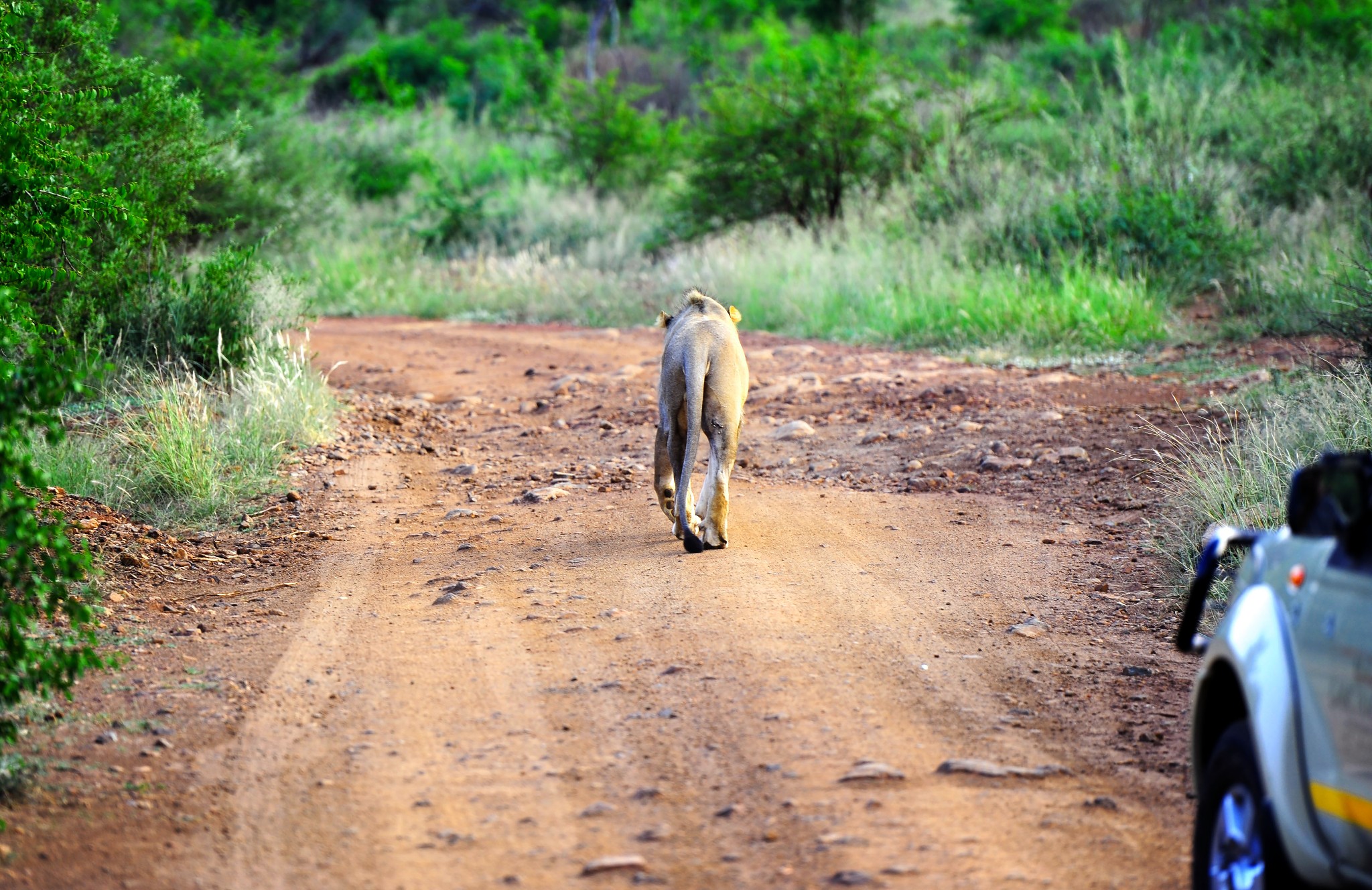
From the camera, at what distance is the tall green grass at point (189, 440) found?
7949 millimetres

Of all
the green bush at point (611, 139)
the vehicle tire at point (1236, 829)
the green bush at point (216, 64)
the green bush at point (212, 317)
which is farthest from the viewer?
the green bush at point (611, 139)

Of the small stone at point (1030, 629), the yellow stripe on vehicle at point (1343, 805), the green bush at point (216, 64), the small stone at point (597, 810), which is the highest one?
the green bush at point (216, 64)

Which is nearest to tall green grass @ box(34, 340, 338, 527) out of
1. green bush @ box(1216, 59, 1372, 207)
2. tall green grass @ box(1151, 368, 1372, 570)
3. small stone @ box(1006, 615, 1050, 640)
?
small stone @ box(1006, 615, 1050, 640)

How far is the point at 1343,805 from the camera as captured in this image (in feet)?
8.46

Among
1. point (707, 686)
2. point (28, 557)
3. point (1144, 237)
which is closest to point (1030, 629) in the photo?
point (707, 686)

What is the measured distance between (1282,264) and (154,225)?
10995mm

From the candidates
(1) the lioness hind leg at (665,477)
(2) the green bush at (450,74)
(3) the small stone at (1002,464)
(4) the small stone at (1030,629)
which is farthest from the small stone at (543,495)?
(2) the green bush at (450,74)

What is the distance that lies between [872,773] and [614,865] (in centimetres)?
97

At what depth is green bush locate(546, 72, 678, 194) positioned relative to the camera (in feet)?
78.6

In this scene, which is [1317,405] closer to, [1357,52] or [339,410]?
[339,410]

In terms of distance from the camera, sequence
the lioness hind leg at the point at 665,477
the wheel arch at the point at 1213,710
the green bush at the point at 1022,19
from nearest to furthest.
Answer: the wheel arch at the point at 1213,710 → the lioness hind leg at the point at 665,477 → the green bush at the point at 1022,19

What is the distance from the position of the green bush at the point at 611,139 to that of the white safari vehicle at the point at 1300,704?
71.2 feet

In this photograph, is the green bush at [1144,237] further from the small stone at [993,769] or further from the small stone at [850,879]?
the small stone at [850,879]

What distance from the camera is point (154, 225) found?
10891 millimetres
